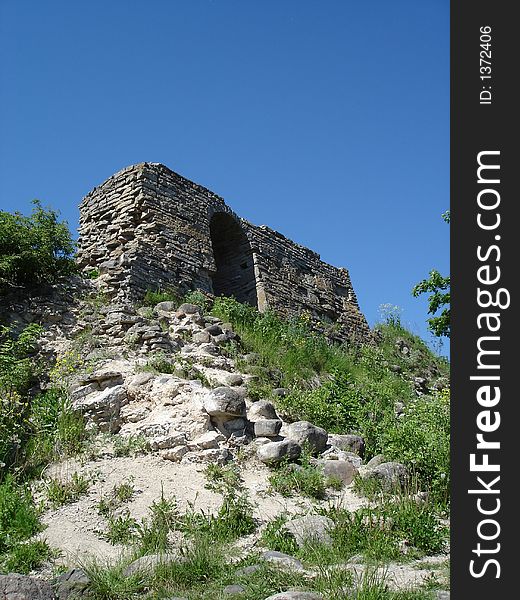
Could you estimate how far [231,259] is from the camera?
13422mm

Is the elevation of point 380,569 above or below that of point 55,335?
below

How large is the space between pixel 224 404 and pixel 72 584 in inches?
111

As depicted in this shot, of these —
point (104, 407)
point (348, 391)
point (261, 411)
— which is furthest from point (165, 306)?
point (348, 391)

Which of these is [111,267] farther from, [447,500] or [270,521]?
[447,500]

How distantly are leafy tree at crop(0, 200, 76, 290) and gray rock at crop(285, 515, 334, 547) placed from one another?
5.44 meters

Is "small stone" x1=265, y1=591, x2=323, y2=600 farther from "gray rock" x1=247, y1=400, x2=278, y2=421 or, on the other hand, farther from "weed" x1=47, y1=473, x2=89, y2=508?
"gray rock" x1=247, y1=400, x2=278, y2=421

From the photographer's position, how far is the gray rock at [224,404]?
6441 millimetres

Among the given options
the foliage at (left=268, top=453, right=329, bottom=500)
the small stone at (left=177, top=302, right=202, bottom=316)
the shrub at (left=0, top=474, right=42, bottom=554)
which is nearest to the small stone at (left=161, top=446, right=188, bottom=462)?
the foliage at (left=268, top=453, right=329, bottom=500)

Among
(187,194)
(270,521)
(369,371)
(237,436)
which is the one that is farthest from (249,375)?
(187,194)

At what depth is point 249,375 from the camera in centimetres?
799

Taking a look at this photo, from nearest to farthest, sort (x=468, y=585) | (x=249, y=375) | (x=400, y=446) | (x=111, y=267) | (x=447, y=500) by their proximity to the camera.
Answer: (x=468, y=585) < (x=447, y=500) < (x=400, y=446) < (x=249, y=375) < (x=111, y=267)

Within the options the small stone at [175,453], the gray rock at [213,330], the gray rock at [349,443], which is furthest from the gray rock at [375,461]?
the gray rock at [213,330]

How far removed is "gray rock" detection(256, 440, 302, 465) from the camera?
613cm

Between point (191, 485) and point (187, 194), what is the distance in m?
7.12
